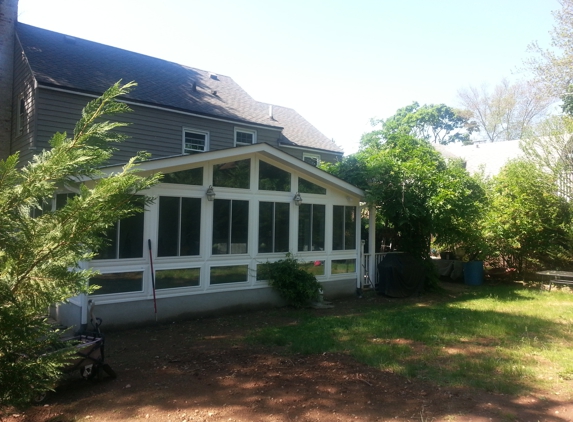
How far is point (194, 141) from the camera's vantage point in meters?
15.1

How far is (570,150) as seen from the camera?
558 inches

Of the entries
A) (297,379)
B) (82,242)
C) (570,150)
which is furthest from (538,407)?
(570,150)

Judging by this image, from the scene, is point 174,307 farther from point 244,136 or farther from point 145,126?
point 244,136

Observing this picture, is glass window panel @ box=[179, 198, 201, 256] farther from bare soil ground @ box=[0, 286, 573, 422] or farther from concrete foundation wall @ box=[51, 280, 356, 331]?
bare soil ground @ box=[0, 286, 573, 422]

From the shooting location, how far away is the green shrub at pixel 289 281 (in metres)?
10.2

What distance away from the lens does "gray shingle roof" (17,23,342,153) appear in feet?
42.9

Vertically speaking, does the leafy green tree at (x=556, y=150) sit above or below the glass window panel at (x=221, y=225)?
above

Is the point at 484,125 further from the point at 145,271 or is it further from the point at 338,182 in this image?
the point at 145,271

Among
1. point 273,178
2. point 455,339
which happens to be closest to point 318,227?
point 273,178

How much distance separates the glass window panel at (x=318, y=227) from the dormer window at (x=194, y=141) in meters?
5.51

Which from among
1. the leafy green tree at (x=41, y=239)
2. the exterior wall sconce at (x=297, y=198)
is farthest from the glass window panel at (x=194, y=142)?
the leafy green tree at (x=41, y=239)

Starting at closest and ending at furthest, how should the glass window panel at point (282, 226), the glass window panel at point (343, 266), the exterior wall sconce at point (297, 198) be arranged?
the glass window panel at point (282, 226), the exterior wall sconce at point (297, 198), the glass window panel at point (343, 266)

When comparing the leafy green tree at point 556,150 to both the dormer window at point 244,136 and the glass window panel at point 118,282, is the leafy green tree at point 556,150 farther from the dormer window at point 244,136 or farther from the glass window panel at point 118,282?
the glass window panel at point 118,282

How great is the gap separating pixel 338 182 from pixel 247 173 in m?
2.65
